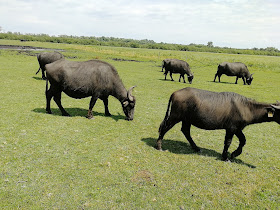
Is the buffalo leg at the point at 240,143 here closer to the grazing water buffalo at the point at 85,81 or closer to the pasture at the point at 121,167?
the pasture at the point at 121,167

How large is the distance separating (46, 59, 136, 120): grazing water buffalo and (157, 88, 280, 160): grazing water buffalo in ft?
12.3

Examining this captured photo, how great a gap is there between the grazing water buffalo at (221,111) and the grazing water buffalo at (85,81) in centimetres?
375

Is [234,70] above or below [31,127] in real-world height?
above

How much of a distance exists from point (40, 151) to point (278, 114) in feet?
25.6

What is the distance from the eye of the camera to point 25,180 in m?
5.83

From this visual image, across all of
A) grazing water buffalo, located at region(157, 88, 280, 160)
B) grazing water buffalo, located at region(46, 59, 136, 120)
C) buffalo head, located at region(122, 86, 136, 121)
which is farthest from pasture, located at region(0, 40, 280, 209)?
grazing water buffalo, located at region(157, 88, 280, 160)

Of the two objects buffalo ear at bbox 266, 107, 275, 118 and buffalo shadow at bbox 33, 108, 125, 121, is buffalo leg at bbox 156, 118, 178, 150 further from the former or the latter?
buffalo shadow at bbox 33, 108, 125, 121

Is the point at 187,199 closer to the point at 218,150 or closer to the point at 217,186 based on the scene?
the point at 217,186

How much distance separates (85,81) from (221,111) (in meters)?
6.22

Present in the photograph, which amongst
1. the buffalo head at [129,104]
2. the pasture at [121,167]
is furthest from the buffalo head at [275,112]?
the buffalo head at [129,104]

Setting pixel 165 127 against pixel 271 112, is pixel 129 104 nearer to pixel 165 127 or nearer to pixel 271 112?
pixel 165 127

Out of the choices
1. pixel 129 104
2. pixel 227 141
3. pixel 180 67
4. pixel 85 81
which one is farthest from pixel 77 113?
pixel 180 67

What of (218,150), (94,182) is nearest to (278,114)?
(218,150)

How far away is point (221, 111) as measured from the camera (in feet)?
24.1
